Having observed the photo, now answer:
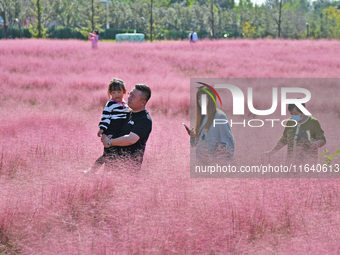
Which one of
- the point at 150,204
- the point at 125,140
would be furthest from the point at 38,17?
the point at 150,204

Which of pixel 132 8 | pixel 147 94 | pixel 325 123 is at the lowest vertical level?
pixel 325 123

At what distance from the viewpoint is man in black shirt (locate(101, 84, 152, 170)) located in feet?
13.5

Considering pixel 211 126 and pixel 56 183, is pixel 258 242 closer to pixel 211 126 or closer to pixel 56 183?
pixel 211 126

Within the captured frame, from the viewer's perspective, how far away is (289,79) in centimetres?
1459

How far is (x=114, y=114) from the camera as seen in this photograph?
4.46 meters

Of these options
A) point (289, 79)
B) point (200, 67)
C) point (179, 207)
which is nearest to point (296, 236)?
point (179, 207)

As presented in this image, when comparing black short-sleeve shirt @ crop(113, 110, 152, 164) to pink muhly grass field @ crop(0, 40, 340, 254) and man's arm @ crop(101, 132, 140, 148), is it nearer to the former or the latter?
man's arm @ crop(101, 132, 140, 148)

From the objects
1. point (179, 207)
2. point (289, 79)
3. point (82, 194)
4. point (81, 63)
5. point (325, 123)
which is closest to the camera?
point (179, 207)

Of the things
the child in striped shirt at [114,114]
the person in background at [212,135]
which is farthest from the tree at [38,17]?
the person in background at [212,135]

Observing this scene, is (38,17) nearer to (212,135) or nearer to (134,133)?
(134,133)

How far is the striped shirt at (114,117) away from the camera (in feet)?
14.6

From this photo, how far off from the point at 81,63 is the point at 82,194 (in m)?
13.2

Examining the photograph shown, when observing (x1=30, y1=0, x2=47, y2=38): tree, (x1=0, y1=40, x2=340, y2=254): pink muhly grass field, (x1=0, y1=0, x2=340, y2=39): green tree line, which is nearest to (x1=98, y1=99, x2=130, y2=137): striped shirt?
(x1=0, y1=40, x2=340, y2=254): pink muhly grass field

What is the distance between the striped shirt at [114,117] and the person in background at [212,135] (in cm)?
70
